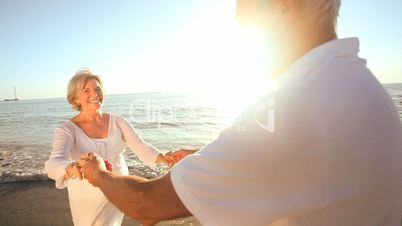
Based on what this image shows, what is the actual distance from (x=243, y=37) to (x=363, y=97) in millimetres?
634

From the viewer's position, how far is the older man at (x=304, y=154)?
1.04m

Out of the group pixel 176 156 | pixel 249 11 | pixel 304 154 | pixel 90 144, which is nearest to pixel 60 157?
pixel 90 144

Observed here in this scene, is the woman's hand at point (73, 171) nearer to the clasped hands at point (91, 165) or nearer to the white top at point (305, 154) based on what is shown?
the clasped hands at point (91, 165)

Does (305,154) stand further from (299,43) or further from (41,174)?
(41,174)

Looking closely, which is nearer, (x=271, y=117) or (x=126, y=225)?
(x=271, y=117)

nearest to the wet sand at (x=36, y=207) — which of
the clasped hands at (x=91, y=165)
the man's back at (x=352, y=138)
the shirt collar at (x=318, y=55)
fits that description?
the clasped hands at (x=91, y=165)

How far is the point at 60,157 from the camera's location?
3900 millimetres

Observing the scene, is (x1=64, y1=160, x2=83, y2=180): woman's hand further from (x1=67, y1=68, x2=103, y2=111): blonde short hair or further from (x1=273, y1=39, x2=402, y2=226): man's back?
(x1=273, y1=39, x2=402, y2=226): man's back

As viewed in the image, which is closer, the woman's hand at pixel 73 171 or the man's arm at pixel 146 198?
the man's arm at pixel 146 198

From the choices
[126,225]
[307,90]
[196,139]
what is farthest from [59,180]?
[196,139]

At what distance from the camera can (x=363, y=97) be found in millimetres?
1129

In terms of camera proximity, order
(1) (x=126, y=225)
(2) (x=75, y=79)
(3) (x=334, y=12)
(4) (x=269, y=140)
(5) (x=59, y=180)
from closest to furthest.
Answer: (4) (x=269, y=140), (3) (x=334, y=12), (5) (x=59, y=180), (2) (x=75, y=79), (1) (x=126, y=225)

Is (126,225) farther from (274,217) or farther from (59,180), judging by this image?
(274,217)

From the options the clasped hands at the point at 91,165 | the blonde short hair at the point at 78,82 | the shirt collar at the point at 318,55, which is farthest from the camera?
the blonde short hair at the point at 78,82
